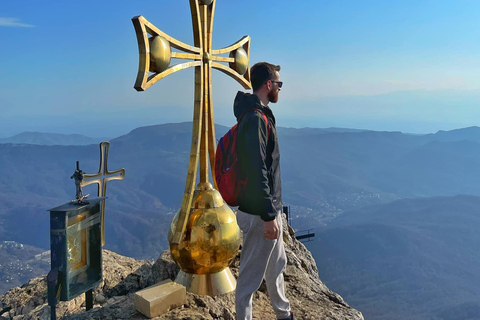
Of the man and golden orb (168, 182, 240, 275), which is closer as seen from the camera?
the man

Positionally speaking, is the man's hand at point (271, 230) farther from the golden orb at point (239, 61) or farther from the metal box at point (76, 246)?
the metal box at point (76, 246)

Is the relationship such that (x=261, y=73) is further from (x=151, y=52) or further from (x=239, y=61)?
(x=239, y=61)

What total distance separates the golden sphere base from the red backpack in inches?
43.9

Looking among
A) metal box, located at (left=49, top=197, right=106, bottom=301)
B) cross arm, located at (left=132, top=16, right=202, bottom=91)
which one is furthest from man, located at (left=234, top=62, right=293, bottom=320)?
metal box, located at (left=49, top=197, right=106, bottom=301)

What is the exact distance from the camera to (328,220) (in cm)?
19512

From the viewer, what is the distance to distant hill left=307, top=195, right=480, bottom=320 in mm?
109625

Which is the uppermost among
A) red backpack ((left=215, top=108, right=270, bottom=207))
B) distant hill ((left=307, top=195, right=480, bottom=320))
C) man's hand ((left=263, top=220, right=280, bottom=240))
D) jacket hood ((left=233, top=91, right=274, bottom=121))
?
jacket hood ((left=233, top=91, right=274, bottom=121))

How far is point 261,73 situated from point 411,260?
6107 inches

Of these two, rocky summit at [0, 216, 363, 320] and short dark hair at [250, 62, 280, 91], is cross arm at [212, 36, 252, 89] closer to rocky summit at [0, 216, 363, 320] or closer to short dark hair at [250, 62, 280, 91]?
short dark hair at [250, 62, 280, 91]

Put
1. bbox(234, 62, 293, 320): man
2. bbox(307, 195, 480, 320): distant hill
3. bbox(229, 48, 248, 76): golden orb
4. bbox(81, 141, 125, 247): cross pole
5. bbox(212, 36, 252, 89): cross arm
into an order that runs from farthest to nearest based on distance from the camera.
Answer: bbox(307, 195, 480, 320): distant hill
bbox(81, 141, 125, 247): cross pole
bbox(229, 48, 248, 76): golden orb
bbox(212, 36, 252, 89): cross arm
bbox(234, 62, 293, 320): man

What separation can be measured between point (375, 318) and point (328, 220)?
100890mm

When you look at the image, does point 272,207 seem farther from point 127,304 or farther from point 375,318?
point 375,318

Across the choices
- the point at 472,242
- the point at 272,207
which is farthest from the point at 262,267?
the point at 472,242

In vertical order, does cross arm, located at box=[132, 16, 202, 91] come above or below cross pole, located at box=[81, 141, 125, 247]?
above
